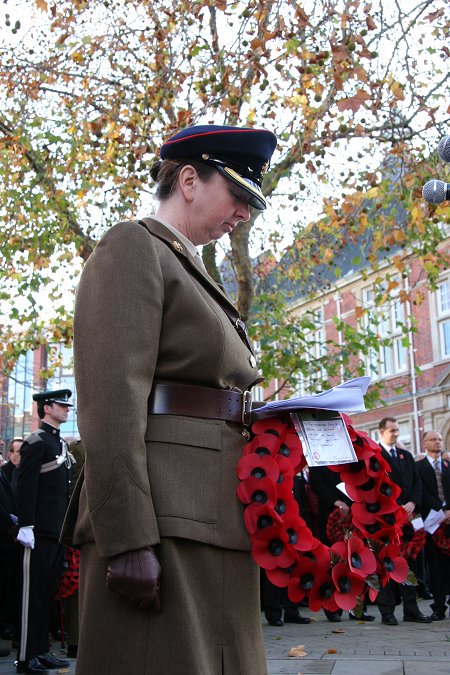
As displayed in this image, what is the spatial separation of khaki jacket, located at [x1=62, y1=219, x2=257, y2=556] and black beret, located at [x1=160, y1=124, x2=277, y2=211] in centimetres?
32

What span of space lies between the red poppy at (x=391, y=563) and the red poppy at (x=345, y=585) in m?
0.12

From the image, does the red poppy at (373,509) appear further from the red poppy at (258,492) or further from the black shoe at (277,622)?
the black shoe at (277,622)

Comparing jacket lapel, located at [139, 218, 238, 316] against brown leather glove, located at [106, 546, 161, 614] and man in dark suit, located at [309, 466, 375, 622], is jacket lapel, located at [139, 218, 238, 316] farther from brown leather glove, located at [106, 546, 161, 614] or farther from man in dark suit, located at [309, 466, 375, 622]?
man in dark suit, located at [309, 466, 375, 622]

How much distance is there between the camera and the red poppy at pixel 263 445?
2451mm

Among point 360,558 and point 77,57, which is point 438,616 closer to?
point 360,558

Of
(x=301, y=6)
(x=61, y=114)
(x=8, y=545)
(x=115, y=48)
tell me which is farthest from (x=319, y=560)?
(x=61, y=114)

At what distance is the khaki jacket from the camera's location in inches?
86.4

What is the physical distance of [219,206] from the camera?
271 centimetres

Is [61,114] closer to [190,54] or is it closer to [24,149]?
[24,149]

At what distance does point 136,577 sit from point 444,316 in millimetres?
25634

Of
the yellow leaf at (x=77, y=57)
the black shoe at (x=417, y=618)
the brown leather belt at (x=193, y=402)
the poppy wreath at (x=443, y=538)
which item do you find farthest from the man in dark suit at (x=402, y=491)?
the brown leather belt at (x=193, y=402)

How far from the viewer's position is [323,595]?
96.5 inches

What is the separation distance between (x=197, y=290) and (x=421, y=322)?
25.9 m

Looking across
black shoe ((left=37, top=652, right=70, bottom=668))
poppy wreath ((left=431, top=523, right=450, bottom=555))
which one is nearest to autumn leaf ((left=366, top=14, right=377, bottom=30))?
poppy wreath ((left=431, top=523, right=450, bottom=555))
